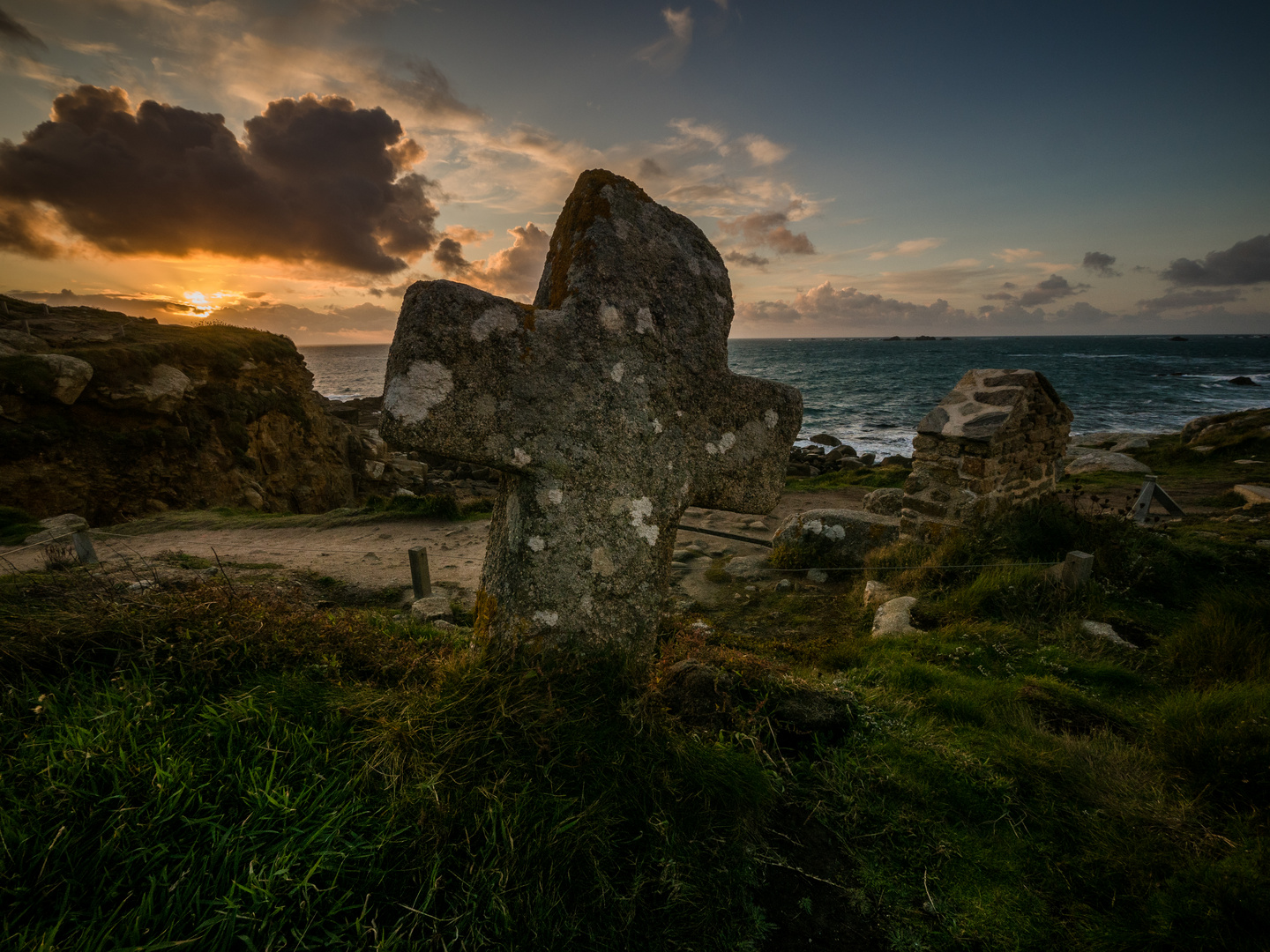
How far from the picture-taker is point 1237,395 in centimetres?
4197

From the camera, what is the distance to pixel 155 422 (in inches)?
534

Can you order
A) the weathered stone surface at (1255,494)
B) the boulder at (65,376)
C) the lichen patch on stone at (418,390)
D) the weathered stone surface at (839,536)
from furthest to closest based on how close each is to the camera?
1. the boulder at (65,376)
2. the weathered stone surface at (1255,494)
3. the weathered stone surface at (839,536)
4. the lichen patch on stone at (418,390)

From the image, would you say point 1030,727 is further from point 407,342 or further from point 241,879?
point 407,342

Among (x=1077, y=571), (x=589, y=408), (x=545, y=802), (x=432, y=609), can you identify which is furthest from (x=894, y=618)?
(x=432, y=609)

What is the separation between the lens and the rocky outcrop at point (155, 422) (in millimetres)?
11594

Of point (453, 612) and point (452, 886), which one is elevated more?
point (452, 886)

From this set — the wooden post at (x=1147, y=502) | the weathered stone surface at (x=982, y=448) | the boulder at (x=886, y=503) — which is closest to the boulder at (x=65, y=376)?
the weathered stone surface at (x=982, y=448)

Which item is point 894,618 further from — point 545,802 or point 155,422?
point 155,422

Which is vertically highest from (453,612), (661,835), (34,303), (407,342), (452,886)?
(34,303)

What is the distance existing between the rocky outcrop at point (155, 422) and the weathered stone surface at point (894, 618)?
1602 centimetres

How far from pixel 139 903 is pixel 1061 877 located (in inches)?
129

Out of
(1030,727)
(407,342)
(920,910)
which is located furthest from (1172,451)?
(407,342)

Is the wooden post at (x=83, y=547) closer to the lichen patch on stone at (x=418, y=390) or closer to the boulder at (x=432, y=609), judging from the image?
the boulder at (x=432, y=609)

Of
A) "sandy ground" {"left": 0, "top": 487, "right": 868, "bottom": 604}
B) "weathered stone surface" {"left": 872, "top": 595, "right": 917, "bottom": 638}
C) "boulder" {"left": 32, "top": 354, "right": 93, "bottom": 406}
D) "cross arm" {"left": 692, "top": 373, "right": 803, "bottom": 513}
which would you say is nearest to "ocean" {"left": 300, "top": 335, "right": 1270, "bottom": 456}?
"sandy ground" {"left": 0, "top": 487, "right": 868, "bottom": 604}
